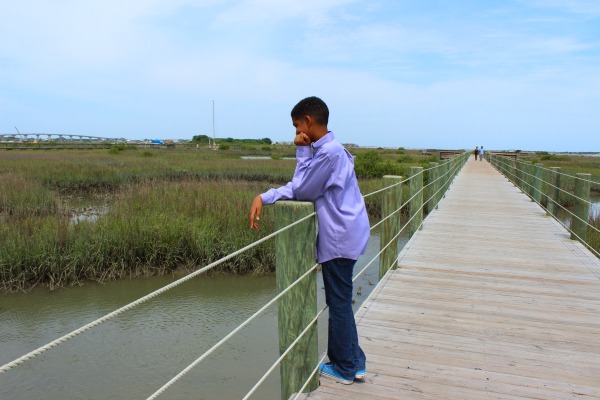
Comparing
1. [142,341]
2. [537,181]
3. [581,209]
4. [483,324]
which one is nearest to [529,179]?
[537,181]

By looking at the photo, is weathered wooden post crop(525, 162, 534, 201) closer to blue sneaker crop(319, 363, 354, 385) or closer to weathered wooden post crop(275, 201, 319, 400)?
blue sneaker crop(319, 363, 354, 385)

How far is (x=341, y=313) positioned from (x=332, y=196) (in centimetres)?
62

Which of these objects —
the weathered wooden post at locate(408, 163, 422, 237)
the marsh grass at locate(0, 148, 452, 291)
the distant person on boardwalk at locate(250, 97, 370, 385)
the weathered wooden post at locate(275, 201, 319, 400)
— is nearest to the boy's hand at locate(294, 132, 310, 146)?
the distant person on boardwalk at locate(250, 97, 370, 385)

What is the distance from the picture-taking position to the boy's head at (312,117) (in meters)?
2.24

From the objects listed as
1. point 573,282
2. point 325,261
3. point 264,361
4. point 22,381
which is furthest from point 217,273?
point 325,261

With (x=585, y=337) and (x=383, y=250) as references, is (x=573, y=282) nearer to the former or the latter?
(x=585, y=337)

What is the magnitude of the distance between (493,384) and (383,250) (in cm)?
196

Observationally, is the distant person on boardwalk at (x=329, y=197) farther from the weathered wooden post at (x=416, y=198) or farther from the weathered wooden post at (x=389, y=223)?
the weathered wooden post at (x=416, y=198)

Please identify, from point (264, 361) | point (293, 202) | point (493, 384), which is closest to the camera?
point (293, 202)

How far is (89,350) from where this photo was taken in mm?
5145

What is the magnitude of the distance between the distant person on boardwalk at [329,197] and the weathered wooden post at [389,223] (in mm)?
1983

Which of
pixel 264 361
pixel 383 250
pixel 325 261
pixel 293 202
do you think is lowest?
pixel 264 361

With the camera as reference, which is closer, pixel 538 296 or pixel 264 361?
pixel 538 296

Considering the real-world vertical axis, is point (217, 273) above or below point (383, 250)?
below
